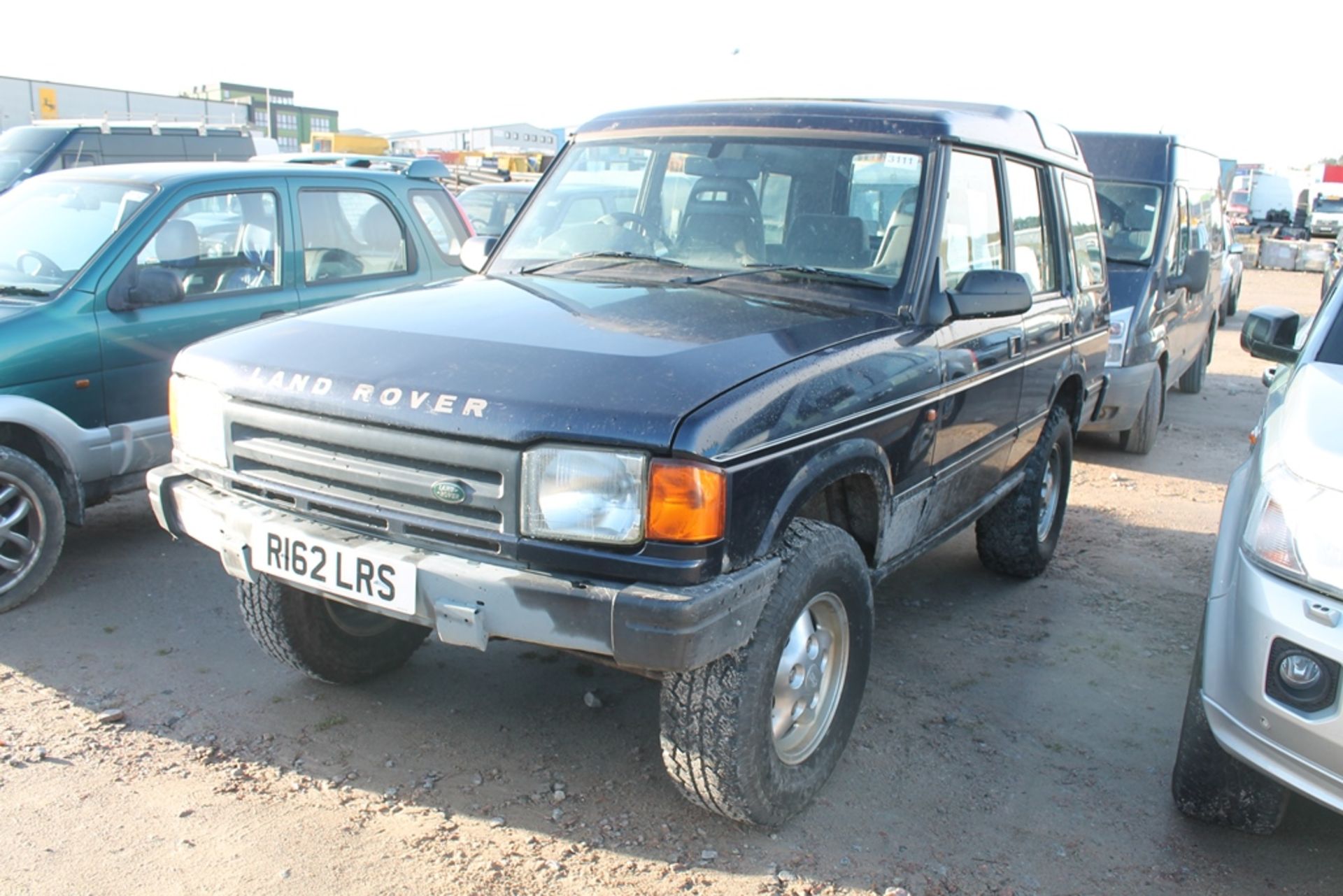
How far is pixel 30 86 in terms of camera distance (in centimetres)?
2672

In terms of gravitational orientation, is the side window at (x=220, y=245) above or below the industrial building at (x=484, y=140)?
below

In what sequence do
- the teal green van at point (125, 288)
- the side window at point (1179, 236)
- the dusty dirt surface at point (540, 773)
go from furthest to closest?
the side window at point (1179, 236), the teal green van at point (125, 288), the dusty dirt surface at point (540, 773)

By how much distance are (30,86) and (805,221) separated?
29375mm

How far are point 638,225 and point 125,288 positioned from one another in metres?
2.49

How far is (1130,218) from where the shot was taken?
848cm

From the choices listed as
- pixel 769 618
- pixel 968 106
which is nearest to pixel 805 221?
pixel 968 106

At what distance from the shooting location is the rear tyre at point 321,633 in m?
3.52

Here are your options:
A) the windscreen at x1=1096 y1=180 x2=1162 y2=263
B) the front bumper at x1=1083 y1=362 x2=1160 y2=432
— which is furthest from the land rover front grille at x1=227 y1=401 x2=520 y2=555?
the windscreen at x1=1096 y1=180 x2=1162 y2=263

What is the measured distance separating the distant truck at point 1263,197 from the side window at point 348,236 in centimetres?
4628

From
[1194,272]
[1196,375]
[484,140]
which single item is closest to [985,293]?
[1194,272]

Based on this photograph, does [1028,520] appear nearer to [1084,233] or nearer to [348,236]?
[1084,233]

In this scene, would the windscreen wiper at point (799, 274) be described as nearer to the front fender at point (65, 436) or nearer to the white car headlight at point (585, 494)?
the white car headlight at point (585, 494)

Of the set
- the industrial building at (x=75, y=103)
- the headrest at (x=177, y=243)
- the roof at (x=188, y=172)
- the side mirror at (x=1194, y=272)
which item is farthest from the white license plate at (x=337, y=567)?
the industrial building at (x=75, y=103)

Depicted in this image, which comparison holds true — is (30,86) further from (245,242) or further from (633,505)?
(633,505)
